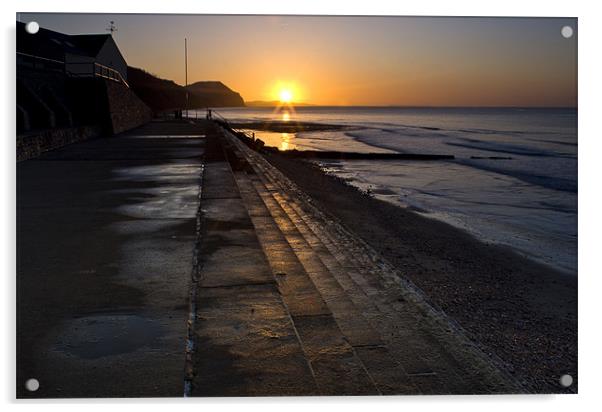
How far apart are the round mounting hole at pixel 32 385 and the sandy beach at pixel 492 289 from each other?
3.17 meters

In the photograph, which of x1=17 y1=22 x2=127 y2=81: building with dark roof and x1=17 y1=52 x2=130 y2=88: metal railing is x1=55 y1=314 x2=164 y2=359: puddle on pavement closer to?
x1=17 y1=52 x2=130 y2=88: metal railing

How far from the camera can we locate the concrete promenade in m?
2.86

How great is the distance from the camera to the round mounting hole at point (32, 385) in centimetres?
285

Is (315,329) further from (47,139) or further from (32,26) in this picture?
(47,139)

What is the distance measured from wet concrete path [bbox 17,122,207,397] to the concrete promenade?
11 millimetres

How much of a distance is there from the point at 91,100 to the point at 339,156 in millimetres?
13998

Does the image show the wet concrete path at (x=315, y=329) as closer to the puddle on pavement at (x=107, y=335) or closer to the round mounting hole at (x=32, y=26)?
the puddle on pavement at (x=107, y=335)

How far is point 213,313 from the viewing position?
3.51 metres

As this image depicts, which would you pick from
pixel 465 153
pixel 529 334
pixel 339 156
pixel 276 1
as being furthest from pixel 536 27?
pixel 465 153

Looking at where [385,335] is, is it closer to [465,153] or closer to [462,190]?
[462,190]

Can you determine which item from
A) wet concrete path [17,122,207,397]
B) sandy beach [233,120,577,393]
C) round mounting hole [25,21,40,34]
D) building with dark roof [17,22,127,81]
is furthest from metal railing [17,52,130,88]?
round mounting hole [25,21,40,34]

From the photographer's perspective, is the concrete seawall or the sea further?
the concrete seawall

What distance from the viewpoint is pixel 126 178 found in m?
9.46

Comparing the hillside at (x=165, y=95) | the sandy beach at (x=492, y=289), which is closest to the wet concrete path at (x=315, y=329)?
the sandy beach at (x=492, y=289)
